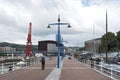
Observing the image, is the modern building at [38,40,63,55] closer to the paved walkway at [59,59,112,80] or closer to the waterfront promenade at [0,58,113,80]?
the paved walkway at [59,59,112,80]

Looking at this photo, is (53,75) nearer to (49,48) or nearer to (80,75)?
(80,75)

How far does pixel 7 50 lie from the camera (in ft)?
488

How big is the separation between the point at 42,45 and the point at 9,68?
162 metres

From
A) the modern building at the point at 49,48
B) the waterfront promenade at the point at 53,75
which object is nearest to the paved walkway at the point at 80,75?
the waterfront promenade at the point at 53,75

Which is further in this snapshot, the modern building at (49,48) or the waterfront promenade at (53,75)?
the modern building at (49,48)

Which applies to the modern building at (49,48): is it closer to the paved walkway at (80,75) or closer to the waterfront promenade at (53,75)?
the paved walkway at (80,75)

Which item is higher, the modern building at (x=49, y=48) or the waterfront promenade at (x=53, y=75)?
the modern building at (x=49, y=48)

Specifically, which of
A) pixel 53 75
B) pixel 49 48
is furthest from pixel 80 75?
pixel 49 48

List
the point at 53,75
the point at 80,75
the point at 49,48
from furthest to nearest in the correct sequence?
the point at 49,48
the point at 80,75
the point at 53,75

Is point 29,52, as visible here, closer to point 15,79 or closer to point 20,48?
point 20,48

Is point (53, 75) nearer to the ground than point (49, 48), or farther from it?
nearer to the ground

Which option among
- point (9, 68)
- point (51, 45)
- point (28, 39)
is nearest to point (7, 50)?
point (28, 39)

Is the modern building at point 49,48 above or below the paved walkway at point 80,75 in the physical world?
above

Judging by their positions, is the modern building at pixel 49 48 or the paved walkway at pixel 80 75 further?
the modern building at pixel 49 48
